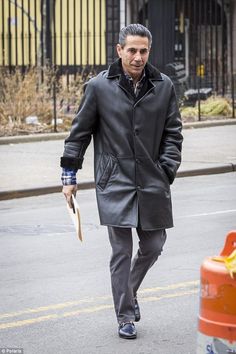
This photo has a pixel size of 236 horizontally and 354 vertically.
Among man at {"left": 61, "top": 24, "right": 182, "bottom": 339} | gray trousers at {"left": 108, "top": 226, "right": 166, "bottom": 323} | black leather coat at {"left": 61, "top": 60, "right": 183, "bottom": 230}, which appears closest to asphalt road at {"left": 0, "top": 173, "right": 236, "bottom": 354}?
gray trousers at {"left": 108, "top": 226, "right": 166, "bottom": 323}

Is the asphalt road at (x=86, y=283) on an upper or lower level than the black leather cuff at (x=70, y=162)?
lower

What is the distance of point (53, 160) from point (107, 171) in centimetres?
1085

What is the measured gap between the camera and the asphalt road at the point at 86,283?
21.6 ft

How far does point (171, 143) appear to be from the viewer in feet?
22.0

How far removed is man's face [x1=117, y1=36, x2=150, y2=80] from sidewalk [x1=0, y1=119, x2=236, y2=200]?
7.59 m

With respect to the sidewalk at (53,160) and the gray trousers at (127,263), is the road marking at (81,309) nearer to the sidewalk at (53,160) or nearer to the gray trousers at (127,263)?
the gray trousers at (127,263)

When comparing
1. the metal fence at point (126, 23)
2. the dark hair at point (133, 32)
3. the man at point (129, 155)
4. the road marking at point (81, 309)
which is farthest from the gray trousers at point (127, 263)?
the metal fence at point (126, 23)

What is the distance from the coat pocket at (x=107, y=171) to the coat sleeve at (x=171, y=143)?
0.30 metres

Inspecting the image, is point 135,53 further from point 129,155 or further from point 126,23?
point 126,23

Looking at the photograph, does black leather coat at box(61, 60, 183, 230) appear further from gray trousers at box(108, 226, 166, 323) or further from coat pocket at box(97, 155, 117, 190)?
gray trousers at box(108, 226, 166, 323)

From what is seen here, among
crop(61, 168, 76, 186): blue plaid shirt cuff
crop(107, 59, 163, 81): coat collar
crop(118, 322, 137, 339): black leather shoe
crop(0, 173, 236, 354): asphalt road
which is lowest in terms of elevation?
crop(0, 173, 236, 354): asphalt road

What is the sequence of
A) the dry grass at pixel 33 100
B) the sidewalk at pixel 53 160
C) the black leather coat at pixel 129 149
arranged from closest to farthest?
the black leather coat at pixel 129 149 < the sidewalk at pixel 53 160 < the dry grass at pixel 33 100

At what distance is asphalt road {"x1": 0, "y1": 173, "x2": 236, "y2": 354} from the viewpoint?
657cm

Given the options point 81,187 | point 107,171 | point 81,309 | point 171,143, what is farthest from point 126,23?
point 107,171
